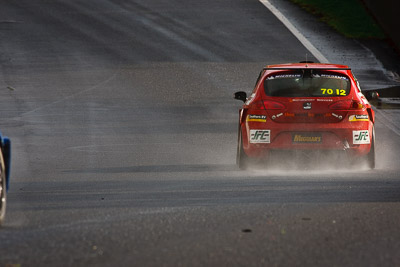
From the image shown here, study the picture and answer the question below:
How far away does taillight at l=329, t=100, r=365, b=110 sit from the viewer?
15062 millimetres

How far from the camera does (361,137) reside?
1509 centimetres

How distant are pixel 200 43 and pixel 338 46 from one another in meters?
4.46

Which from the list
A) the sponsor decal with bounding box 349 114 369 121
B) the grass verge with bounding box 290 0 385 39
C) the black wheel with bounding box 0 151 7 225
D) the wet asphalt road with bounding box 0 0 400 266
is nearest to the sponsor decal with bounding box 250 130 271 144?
the wet asphalt road with bounding box 0 0 400 266

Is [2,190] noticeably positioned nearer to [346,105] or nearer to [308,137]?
[308,137]

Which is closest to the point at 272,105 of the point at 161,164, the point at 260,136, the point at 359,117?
the point at 260,136

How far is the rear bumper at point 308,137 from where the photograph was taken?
14867 mm

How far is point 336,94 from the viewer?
1530cm

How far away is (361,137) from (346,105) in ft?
1.59

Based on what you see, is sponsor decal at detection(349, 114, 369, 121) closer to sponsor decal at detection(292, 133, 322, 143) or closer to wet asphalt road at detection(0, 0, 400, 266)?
sponsor decal at detection(292, 133, 322, 143)

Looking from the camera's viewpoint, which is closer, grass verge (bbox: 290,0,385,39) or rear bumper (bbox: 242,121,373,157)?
rear bumper (bbox: 242,121,373,157)

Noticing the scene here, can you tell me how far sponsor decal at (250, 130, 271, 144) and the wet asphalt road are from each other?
1.44ft

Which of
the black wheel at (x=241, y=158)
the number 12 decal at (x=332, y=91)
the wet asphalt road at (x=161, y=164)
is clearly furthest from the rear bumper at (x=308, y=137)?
the number 12 decal at (x=332, y=91)

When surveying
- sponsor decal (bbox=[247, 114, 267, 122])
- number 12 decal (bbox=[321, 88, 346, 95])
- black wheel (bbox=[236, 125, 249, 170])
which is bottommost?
black wheel (bbox=[236, 125, 249, 170])

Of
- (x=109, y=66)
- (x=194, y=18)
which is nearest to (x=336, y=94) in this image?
(x=109, y=66)
